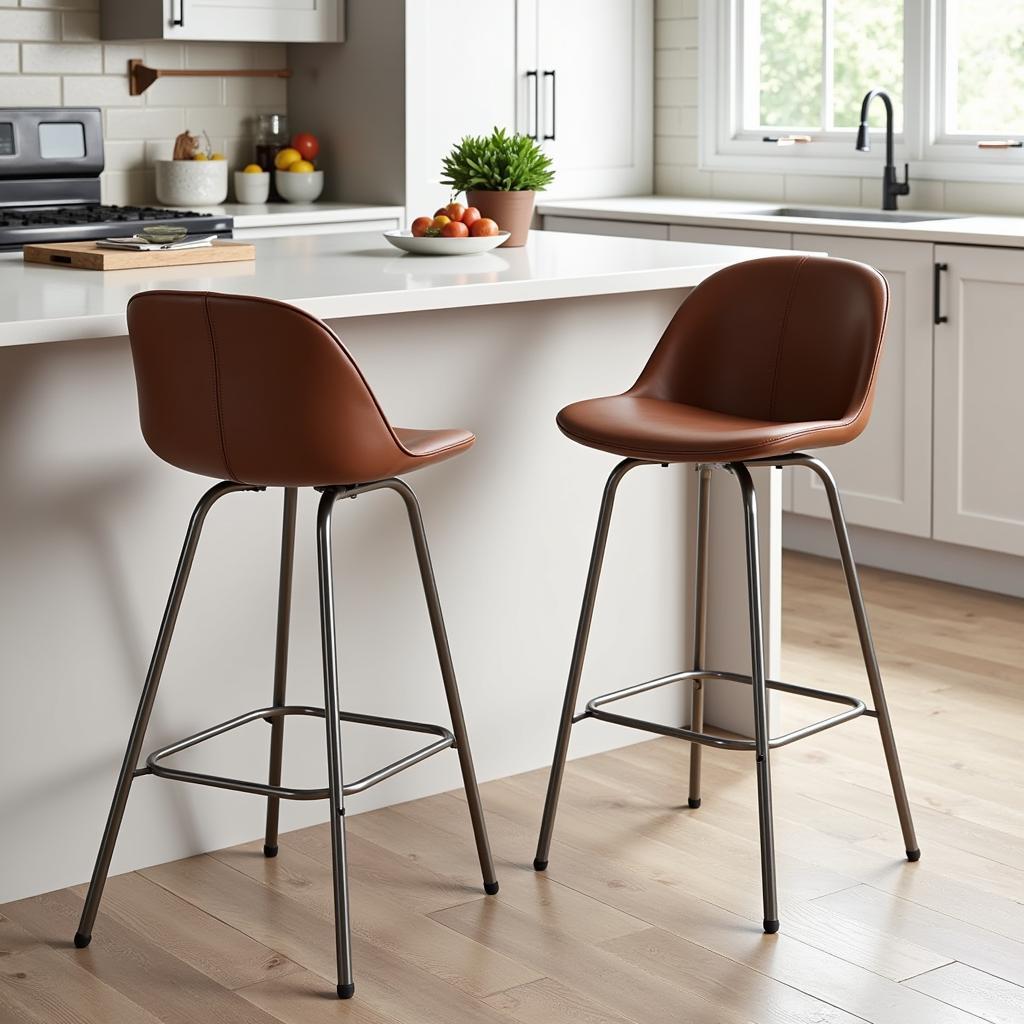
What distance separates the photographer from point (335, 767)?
2305mm

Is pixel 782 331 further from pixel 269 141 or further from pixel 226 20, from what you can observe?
pixel 269 141

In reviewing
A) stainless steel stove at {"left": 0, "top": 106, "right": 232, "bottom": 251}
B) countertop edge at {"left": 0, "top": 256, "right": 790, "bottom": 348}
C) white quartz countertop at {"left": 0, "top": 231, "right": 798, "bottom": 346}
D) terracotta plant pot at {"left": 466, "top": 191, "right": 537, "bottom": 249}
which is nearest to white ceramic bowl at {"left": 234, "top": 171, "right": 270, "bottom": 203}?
stainless steel stove at {"left": 0, "top": 106, "right": 232, "bottom": 251}

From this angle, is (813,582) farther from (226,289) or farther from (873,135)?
(226,289)

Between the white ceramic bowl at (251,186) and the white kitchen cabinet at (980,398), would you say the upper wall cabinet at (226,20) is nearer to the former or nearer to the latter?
the white ceramic bowl at (251,186)

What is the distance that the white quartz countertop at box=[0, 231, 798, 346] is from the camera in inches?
94.1

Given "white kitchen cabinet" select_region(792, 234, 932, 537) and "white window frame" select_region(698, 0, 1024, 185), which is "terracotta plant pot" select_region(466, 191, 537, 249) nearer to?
"white kitchen cabinet" select_region(792, 234, 932, 537)

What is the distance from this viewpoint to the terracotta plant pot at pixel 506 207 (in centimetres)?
334

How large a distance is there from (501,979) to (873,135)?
11.7 ft

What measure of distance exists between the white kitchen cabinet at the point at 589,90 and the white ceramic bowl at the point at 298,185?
73 cm

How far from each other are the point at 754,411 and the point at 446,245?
0.72m

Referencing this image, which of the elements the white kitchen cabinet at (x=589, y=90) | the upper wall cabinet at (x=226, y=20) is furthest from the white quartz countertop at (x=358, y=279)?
the white kitchen cabinet at (x=589, y=90)

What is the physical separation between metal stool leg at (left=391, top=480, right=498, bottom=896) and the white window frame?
2.93 metres

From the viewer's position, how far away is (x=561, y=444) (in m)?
3.17

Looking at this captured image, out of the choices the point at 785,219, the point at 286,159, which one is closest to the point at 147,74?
the point at 286,159
